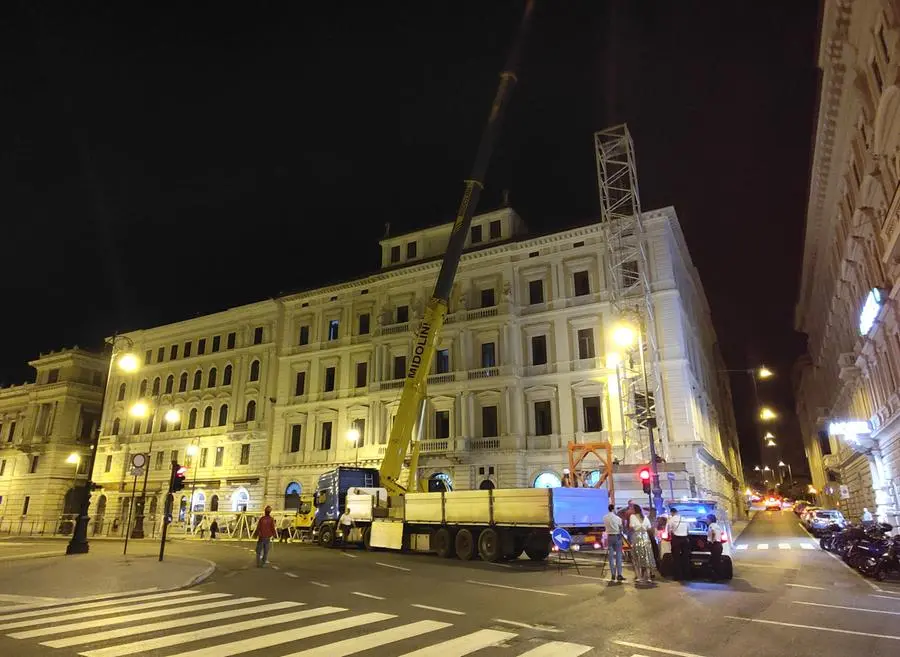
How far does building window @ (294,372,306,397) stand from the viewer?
45438 millimetres

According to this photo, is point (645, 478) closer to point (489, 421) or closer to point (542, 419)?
point (542, 419)

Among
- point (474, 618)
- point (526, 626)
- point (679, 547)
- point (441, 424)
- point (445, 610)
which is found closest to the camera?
point (526, 626)

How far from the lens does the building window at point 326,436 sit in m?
42.4

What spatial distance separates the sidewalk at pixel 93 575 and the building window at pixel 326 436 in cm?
2240

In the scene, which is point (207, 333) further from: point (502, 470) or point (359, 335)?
point (502, 470)

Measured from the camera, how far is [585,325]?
117 ft

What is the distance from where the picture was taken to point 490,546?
64.9 ft

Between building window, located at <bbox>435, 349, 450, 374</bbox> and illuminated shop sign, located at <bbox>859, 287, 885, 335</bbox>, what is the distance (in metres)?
23.4

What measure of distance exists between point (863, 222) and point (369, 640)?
26188 millimetres

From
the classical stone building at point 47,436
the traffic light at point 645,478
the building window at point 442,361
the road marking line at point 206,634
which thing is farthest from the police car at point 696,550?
the classical stone building at point 47,436

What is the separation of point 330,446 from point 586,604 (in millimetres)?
32902

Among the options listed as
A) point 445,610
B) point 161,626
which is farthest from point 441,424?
point 161,626

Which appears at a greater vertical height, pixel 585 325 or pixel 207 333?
pixel 207 333

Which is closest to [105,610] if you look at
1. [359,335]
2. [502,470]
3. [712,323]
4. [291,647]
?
[291,647]
